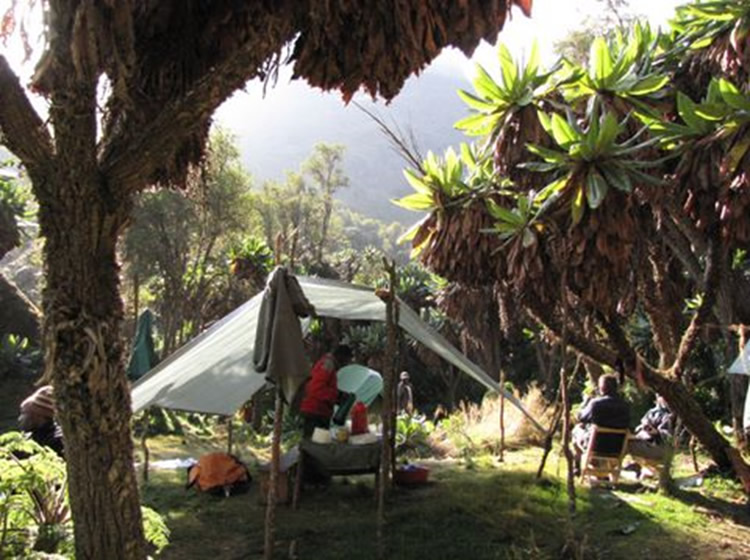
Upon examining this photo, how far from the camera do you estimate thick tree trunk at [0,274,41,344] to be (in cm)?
1744

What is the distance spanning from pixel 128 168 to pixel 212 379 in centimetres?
406

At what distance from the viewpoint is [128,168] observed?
11.0 feet

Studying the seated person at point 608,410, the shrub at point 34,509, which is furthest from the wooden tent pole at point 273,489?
the seated person at point 608,410

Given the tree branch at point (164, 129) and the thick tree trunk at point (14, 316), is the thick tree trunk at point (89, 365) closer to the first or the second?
the tree branch at point (164, 129)

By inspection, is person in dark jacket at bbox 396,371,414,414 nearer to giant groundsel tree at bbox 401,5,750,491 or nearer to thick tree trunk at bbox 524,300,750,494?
giant groundsel tree at bbox 401,5,750,491

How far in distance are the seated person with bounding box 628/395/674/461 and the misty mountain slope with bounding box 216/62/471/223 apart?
346ft

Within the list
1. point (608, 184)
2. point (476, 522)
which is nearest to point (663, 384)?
point (476, 522)

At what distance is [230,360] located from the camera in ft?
23.9

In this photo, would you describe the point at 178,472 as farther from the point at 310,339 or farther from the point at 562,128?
the point at 310,339

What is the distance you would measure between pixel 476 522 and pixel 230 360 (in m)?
3.02

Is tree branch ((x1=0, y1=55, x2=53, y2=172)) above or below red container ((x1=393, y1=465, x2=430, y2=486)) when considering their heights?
above

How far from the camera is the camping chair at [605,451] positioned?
7312 mm

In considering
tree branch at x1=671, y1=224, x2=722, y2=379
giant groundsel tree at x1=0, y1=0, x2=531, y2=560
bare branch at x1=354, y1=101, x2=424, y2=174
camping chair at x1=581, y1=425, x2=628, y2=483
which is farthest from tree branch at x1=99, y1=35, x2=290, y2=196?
camping chair at x1=581, y1=425, x2=628, y2=483

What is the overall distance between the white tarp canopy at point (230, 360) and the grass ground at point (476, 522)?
3.67 feet
